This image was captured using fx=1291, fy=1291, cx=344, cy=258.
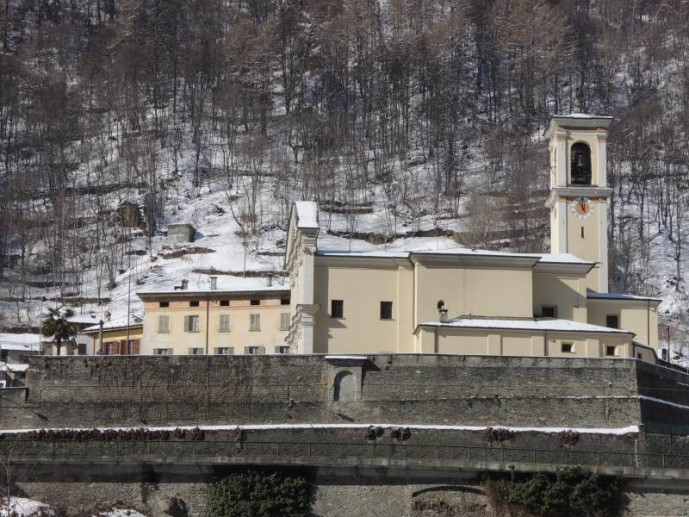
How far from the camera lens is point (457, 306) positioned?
58969 mm

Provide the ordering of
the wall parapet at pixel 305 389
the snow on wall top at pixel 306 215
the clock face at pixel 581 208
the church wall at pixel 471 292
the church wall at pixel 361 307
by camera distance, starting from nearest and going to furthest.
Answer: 1. the wall parapet at pixel 305 389
2. the church wall at pixel 471 292
3. the church wall at pixel 361 307
4. the snow on wall top at pixel 306 215
5. the clock face at pixel 581 208

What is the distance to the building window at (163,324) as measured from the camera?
235ft

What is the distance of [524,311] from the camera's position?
194 ft

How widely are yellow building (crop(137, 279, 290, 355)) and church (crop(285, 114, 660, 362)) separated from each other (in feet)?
23.3

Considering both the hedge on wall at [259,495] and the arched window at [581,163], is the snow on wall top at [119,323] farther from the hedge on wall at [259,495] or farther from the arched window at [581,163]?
the hedge on wall at [259,495]

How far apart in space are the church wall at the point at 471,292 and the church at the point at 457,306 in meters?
0.05

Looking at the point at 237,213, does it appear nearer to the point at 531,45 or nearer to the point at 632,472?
the point at 531,45

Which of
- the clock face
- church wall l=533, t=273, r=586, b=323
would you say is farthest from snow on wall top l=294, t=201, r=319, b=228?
the clock face

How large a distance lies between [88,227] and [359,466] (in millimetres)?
63504

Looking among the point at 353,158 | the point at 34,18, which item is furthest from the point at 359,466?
the point at 34,18

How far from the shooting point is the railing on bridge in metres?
49.1

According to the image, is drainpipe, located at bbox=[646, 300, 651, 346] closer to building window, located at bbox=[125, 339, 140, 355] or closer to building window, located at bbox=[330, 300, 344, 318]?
building window, located at bbox=[330, 300, 344, 318]

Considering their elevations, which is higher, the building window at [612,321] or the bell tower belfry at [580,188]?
the bell tower belfry at [580,188]

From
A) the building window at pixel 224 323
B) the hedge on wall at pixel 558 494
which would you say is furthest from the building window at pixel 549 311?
A: the building window at pixel 224 323
